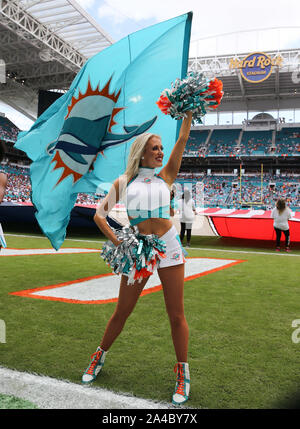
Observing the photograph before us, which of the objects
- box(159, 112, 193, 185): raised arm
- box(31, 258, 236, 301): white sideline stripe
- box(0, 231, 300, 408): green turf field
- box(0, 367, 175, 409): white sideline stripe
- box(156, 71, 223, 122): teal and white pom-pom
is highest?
box(156, 71, 223, 122): teal and white pom-pom

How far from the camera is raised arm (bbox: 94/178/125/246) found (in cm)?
200

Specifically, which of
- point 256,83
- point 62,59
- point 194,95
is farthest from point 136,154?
point 256,83

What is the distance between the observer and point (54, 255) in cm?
758

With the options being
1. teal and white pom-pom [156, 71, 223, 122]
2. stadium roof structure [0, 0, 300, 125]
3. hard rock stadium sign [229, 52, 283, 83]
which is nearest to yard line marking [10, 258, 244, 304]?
teal and white pom-pom [156, 71, 223, 122]

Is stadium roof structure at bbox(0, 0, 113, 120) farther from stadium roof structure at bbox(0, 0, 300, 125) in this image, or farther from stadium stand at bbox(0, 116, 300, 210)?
stadium stand at bbox(0, 116, 300, 210)

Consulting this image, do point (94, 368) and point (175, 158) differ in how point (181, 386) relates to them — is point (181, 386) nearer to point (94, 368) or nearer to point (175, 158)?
point (94, 368)

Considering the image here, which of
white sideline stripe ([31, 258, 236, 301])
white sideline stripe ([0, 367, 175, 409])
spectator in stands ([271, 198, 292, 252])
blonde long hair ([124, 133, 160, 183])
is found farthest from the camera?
spectator in stands ([271, 198, 292, 252])

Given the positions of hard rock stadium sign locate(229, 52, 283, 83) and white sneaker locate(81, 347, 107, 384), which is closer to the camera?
white sneaker locate(81, 347, 107, 384)

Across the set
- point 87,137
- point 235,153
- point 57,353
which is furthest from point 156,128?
point 235,153

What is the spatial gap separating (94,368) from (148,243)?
816mm

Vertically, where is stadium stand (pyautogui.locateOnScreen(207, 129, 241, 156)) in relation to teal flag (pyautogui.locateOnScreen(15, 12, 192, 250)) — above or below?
above

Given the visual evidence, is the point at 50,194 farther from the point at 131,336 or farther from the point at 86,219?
the point at 86,219

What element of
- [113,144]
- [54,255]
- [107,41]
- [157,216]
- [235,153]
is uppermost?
[107,41]
